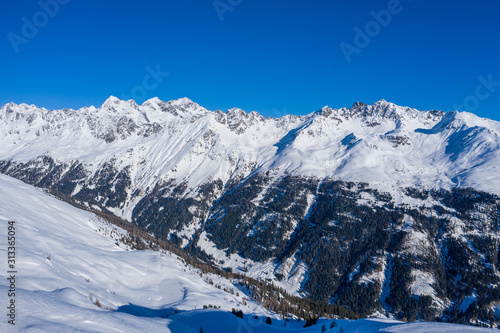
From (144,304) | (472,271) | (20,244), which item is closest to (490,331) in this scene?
(144,304)

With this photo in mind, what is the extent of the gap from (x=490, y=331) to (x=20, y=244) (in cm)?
6673

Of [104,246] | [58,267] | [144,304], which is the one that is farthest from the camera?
[104,246]

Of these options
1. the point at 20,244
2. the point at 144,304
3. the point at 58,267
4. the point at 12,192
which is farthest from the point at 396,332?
the point at 12,192

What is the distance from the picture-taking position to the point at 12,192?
9569cm

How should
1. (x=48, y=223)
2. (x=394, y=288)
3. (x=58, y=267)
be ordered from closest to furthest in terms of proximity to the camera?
(x=58, y=267)
(x=48, y=223)
(x=394, y=288)

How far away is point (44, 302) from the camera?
20219 mm

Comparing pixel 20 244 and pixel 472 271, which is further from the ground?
pixel 472 271

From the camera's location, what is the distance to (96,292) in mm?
44906

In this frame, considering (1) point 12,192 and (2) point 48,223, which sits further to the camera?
(1) point 12,192

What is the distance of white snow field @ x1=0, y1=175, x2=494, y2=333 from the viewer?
19.3 metres

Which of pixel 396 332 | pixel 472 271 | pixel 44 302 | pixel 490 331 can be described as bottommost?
pixel 44 302

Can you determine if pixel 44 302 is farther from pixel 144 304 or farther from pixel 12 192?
pixel 12 192

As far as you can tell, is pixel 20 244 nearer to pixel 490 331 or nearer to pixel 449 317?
pixel 490 331

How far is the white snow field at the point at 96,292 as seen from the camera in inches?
758
